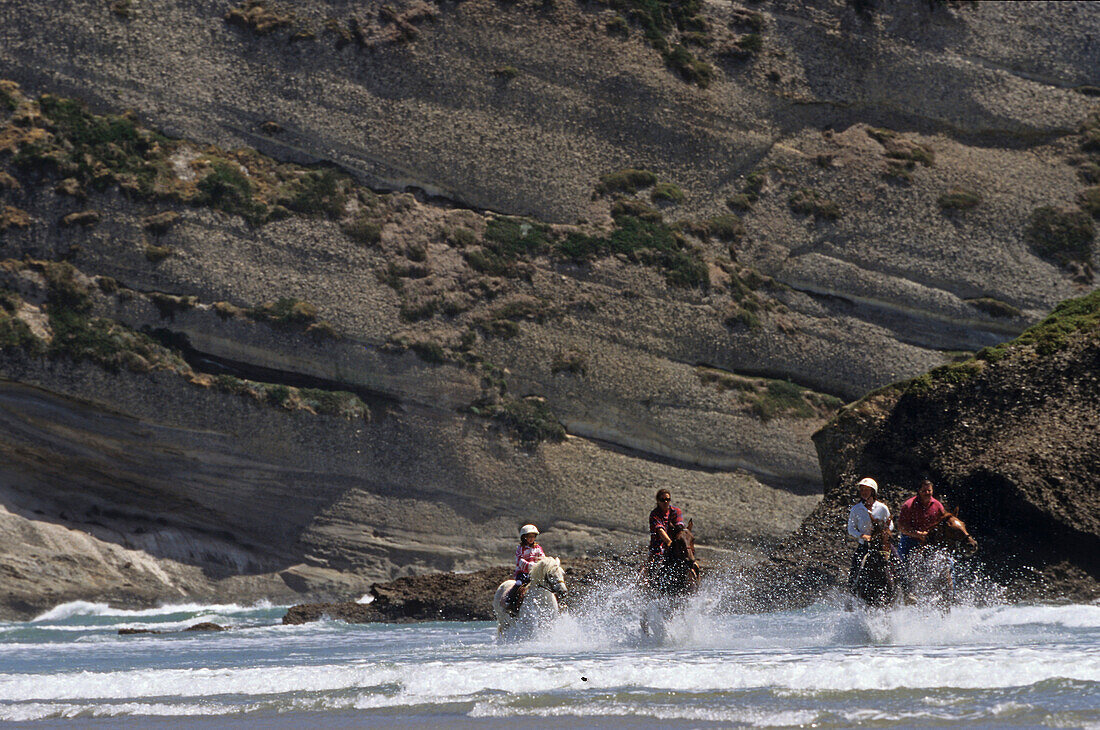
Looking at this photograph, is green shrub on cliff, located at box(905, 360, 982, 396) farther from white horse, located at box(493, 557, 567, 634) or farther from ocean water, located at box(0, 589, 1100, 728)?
white horse, located at box(493, 557, 567, 634)

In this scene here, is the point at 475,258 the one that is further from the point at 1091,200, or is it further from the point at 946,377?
the point at 1091,200

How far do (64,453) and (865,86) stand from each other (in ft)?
105

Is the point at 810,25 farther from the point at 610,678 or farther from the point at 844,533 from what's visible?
the point at 610,678

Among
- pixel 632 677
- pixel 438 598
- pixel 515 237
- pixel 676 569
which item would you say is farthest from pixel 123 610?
pixel 632 677

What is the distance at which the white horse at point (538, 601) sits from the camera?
1283 centimetres

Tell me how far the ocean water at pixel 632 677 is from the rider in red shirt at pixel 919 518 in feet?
2.98

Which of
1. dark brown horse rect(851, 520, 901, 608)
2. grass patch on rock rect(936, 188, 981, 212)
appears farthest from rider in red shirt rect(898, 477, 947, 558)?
grass patch on rock rect(936, 188, 981, 212)

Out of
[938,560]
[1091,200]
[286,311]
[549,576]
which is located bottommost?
[549,576]

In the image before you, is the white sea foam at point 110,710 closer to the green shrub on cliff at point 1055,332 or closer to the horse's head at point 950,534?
the horse's head at point 950,534

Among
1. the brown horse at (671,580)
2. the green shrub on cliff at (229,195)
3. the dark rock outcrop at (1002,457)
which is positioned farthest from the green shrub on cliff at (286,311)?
the brown horse at (671,580)

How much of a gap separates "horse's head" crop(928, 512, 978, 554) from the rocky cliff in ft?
61.8

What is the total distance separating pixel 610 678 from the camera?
9.45 meters

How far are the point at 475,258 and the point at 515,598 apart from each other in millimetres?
24578

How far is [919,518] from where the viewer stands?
1271 cm
